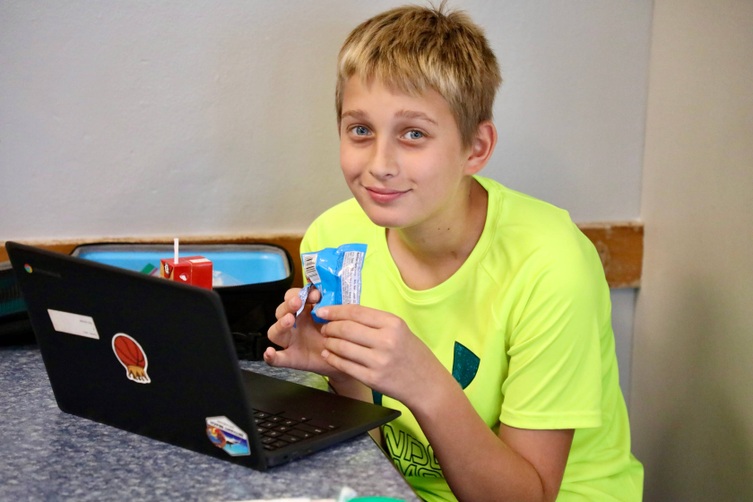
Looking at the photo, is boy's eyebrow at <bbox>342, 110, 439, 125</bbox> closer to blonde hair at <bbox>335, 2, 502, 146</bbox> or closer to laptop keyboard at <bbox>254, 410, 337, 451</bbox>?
blonde hair at <bbox>335, 2, 502, 146</bbox>

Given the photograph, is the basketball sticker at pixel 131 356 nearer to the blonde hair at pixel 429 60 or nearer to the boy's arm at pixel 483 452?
the boy's arm at pixel 483 452

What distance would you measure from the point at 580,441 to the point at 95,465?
760mm

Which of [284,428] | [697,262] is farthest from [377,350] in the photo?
[697,262]

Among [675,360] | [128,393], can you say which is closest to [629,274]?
[675,360]

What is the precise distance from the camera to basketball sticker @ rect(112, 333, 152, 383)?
106 centimetres

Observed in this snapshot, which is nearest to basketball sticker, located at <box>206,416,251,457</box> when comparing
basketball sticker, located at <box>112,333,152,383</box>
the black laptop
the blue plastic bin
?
the black laptop

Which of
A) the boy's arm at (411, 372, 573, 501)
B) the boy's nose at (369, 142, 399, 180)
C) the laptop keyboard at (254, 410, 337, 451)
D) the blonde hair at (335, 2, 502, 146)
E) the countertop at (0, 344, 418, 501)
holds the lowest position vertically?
the boy's arm at (411, 372, 573, 501)

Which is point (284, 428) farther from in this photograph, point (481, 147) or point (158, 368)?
point (481, 147)

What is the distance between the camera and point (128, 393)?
3.64 ft

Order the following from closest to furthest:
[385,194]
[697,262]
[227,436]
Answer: [227,436]
[385,194]
[697,262]

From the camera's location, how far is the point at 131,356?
1.07m

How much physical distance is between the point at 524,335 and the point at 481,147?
0.30m

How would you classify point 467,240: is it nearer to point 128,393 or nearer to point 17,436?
point 128,393

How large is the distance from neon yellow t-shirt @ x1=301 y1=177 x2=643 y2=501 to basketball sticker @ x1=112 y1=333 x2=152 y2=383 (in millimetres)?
477
